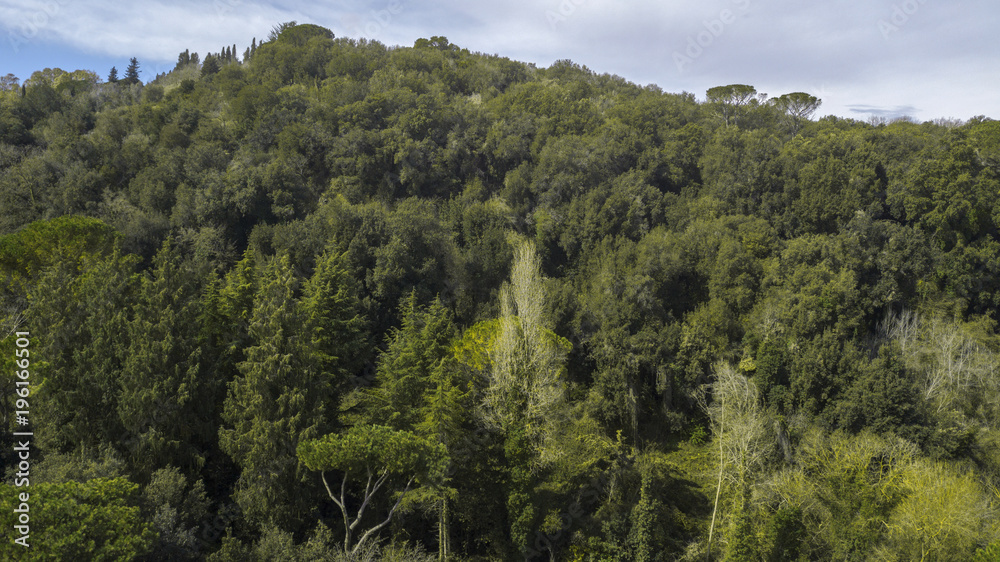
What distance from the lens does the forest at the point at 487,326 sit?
→ 63.3 ft

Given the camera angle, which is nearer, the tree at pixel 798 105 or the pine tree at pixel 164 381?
the pine tree at pixel 164 381

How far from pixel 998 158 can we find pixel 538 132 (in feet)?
113

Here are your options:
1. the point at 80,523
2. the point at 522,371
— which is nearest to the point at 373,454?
the point at 522,371

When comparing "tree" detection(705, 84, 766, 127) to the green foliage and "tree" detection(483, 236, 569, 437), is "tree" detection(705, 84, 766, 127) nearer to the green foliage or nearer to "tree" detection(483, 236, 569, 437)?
"tree" detection(483, 236, 569, 437)

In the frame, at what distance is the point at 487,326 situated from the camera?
87.3 feet

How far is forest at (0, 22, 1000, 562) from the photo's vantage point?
19297mm

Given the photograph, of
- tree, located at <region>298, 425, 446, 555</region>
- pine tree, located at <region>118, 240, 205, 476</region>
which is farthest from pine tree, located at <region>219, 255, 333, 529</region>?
tree, located at <region>298, 425, 446, 555</region>

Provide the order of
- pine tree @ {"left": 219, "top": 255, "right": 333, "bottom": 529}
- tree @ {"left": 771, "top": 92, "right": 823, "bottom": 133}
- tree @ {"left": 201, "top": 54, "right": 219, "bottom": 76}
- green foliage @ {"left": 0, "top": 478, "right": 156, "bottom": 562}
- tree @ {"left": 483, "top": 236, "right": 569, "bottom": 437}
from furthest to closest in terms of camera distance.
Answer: tree @ {"left": 201, "top": 54, "right": 219, "bottom": 76} → tree @ {"left": 771, "top": 92, "right": 823, "bottom": 133} → tree @ {"left": 483, "top": 236, "right": 569, "bottom": 437} → pine tree @ {"left": 219, "top": 255, "right": 333, "bottom": 529} → green foliage @ {"left": 0, "top": 478, "right": 156, "bottom": 562}

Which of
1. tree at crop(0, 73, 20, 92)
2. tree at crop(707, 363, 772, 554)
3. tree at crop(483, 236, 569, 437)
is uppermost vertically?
tree at crop(0, 73, 20, 92)

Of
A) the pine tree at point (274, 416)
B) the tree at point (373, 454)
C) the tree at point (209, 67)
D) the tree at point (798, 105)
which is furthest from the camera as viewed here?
the tree at point (209, 67)

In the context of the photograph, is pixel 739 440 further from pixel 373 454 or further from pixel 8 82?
pixel 8 82

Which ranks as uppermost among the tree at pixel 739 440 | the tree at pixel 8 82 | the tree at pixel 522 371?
the tree at pixel 8 82

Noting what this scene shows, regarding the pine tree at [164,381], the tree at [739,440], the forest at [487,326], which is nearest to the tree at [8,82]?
the forest at [487,326]

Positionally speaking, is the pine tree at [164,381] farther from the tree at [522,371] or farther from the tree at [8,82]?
the tree at [8,82]
